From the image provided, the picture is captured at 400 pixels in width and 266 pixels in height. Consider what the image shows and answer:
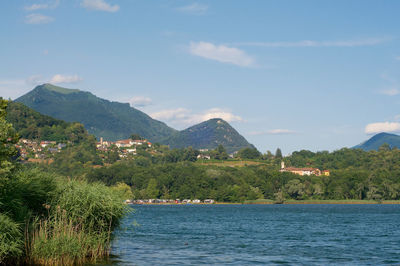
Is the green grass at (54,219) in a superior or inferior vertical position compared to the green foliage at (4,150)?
inferior

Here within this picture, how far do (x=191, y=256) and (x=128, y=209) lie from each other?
9.15 m

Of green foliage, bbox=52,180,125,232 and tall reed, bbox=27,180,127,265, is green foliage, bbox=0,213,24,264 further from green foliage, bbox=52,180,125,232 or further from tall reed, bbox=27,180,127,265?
green foliage, bbox=52,180,125,232

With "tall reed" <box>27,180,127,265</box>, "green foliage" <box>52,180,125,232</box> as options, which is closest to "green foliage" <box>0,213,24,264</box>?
"tall reed" <box>27,180,127,265</box>

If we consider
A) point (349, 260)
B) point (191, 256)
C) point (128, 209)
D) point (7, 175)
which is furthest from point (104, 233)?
point (349, 260)

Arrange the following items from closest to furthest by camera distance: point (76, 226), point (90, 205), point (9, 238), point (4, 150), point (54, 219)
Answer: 1. point (9, 238)
2. point (4, 150)
3. point (76, 226)
4. point (54, 219)
5. point (90, 205)

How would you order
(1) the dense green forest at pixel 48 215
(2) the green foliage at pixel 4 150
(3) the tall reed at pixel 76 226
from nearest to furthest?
(2) the green foliage at pixel 4 150 → (1) the dense green forest at pixel 48 215 → (3) the tall reed at pixel 76 226

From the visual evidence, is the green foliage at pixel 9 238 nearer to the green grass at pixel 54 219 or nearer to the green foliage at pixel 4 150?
the green grass at pixel 54 219

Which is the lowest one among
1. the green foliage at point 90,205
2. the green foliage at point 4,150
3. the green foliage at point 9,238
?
the green foliage at point 9,238

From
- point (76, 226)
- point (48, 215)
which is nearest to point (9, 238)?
point (76, 226)

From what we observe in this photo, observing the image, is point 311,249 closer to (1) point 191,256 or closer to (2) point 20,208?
(1) point 191,256

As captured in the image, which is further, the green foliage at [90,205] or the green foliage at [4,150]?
the green foliage at [90,205]

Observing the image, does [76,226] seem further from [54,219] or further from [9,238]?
[9,238]

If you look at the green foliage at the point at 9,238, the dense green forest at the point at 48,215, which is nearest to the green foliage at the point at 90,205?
the dense green forest at the point at 48,215

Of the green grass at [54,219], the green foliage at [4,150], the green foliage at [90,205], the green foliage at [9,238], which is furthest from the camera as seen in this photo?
A: the green foliage at [90,205]
